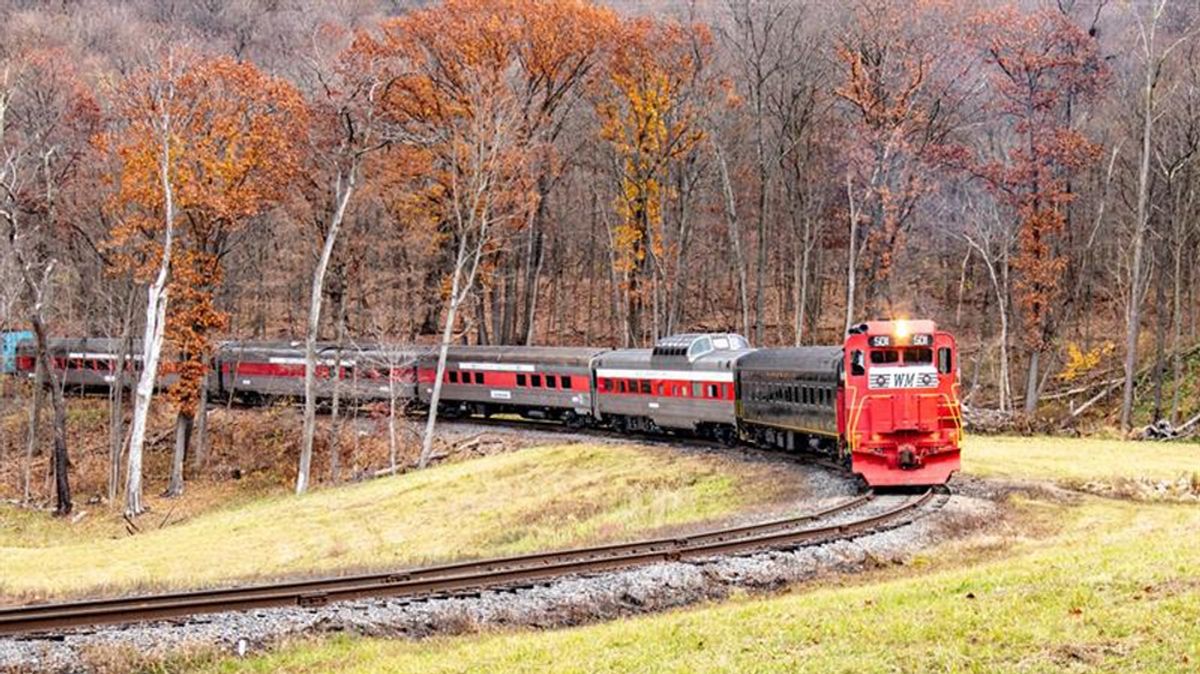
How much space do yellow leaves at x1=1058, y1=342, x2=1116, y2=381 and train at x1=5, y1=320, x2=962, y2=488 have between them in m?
12.3

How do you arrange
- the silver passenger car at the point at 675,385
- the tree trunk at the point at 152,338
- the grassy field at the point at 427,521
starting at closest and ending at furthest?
1. the grassy field at the point at 427,521
2. the tree trunk at the point at 152,338
3. the silver passenger car at the point at 675,385

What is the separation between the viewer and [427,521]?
28406mm

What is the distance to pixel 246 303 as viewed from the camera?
71.0m

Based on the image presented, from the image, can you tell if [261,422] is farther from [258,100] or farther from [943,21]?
[943,21]

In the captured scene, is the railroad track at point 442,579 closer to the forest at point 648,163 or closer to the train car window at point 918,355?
the train car window at point 918,355

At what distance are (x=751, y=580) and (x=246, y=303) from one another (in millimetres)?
60261

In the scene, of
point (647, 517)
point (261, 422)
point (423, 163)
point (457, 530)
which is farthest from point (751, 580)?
point (261, 422)

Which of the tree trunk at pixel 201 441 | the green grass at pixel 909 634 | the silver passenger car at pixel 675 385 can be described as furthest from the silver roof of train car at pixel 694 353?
the green grass at pixel 909 634

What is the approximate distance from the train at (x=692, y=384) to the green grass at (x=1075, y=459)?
3798 mm

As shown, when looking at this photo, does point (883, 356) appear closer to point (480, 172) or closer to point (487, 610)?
point (487, 610)

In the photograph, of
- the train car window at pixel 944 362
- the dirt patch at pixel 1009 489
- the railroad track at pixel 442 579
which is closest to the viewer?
the railroad track at pixel 442 579

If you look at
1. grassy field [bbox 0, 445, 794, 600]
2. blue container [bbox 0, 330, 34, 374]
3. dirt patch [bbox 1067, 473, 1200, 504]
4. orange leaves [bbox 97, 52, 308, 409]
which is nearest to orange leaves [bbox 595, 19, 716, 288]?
orange leaves [bbox 97, 52, 308, 409]

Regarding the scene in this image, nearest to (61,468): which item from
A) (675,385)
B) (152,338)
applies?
(152,338)

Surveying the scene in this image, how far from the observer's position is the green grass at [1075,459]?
2694cm
